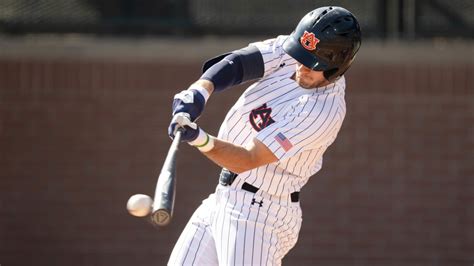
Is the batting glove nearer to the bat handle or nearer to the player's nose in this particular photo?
the bat handle

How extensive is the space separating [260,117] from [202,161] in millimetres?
2763

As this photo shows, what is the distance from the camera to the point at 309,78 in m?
4.45

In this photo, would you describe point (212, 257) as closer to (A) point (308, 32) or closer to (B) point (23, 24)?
(A) point (308, 32)

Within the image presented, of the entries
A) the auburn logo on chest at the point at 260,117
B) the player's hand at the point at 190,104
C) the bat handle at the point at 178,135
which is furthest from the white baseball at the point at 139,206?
the auburn logo on chest at the point at 260,117

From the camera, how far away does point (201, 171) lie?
23.6ft

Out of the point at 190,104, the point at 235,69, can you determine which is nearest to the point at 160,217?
the point at 190,104

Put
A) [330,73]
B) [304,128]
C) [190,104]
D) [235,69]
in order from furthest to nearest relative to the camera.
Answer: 1. [235,69]
2. [330,73]
3. [304,128]
4. [190,104]

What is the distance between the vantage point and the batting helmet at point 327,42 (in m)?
4.37

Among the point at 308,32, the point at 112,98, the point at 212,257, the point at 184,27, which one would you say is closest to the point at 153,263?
the point at 112,98

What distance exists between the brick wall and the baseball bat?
311 cm

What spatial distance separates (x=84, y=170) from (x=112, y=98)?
1.86 feet

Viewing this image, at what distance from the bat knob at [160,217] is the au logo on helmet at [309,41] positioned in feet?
3.62

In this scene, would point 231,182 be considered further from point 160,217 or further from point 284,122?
point 160,217

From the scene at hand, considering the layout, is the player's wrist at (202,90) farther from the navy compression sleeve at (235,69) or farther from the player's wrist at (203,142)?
the player's wrist at (203,142)
